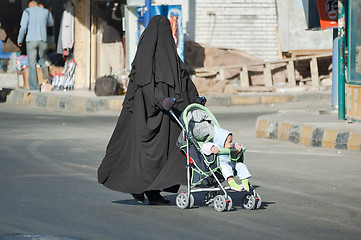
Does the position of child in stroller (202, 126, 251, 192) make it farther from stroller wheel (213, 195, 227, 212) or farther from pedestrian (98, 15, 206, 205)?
pedestrian (98, 15, 206, 205)

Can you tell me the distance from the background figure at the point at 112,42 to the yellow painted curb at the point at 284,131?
998cm

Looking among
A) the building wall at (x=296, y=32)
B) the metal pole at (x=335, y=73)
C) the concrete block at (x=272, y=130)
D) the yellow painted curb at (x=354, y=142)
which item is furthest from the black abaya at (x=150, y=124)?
the building wall at (x=296, y=32)

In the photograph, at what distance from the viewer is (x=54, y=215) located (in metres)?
7.75

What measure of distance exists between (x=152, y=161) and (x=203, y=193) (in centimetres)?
100

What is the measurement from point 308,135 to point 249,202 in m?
5.52

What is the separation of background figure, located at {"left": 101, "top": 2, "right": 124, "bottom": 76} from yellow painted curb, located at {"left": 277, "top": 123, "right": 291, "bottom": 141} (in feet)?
32.7

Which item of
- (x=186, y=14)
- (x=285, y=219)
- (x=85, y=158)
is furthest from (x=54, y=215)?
(x=186, y=14)

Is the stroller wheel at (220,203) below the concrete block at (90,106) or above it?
below

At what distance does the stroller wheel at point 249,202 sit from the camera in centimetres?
799

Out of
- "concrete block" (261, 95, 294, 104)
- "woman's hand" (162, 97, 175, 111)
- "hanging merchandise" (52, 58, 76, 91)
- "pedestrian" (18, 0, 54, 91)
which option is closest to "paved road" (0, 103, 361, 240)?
"woman's hand" (162, 97, 175, 111)

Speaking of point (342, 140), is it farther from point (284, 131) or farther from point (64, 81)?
point (64, 81)

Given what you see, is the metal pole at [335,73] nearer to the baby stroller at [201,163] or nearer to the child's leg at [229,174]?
the baby stroller at [201,163]

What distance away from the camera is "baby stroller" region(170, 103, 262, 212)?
7.98 m

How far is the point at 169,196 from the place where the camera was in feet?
29.7
